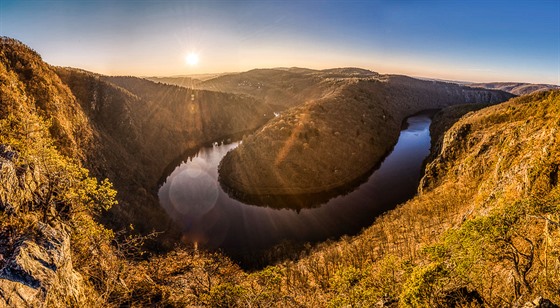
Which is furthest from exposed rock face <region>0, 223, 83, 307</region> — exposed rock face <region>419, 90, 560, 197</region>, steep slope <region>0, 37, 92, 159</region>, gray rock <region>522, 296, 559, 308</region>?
steep slope <region>0, 37, 92, 159</region>

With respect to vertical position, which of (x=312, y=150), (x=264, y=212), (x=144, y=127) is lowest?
(x=264, y=212)

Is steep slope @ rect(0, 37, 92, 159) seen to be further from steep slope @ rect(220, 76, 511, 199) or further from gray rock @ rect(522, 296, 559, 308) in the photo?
gray rock @ rect(522, 296, 559, 308)

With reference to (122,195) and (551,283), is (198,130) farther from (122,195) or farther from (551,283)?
(551,283)

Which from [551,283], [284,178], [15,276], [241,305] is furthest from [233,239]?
[551,283]

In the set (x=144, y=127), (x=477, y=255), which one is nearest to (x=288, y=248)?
(x=477, y=255)

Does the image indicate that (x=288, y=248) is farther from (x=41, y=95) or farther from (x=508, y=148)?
(x=41, y=95)
